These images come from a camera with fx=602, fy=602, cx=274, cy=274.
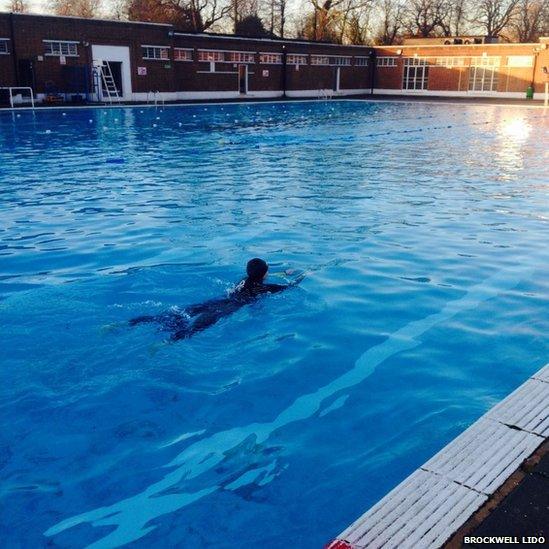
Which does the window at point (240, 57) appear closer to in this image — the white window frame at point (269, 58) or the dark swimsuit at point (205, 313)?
the white window frame at point (269, 58)

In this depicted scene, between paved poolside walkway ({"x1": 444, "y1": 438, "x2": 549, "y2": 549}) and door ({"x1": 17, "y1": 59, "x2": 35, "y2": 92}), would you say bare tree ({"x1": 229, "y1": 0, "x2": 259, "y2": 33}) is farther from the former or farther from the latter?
paved poolside walkway ({"x1": 444, "y1": 438, "x2": 549, "y2": 549})

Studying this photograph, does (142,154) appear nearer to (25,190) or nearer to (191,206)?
(25,190)

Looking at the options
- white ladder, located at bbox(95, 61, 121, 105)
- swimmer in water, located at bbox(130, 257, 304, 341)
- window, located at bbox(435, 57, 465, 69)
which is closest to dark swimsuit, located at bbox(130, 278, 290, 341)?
swimmer in water, located at bbox(130, 257, 304, 341)

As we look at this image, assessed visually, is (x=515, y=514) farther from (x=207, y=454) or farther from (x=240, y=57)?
(x=240, y=57)

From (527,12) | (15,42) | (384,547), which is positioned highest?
(527,12)

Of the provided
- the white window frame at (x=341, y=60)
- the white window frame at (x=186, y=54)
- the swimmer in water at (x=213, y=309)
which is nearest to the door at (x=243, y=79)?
the white window frame at (x=186, y=54)

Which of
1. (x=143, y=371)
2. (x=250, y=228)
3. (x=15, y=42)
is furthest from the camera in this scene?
(x=15, y=42)

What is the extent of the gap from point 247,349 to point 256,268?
97cm

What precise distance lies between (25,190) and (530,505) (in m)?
11.8

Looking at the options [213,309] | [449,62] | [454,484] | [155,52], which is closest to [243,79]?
[155,52]

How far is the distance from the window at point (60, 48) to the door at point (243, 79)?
43.9 ft

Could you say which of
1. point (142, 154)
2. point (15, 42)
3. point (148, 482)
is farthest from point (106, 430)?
point (15, 42)

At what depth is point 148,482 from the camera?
3.72 meters

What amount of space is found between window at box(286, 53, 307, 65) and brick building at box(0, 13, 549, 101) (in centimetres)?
7
